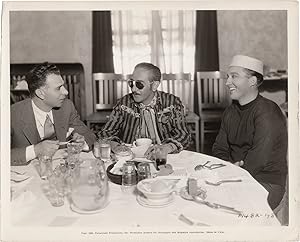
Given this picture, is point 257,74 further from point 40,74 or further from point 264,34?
point 40,74

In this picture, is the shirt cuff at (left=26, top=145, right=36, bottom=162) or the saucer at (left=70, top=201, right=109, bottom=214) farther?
the shirt cuff at (left=26, top=145, right=36, bottom=162)

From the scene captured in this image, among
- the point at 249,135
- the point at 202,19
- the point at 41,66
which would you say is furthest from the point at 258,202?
the point at 41,66

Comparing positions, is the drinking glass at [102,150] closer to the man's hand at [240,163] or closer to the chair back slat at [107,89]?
the chair back slat at [107,89]

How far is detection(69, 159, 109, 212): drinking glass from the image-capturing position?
3.13 ft

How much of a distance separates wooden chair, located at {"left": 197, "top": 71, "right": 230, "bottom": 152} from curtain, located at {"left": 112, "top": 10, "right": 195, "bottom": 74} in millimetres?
82

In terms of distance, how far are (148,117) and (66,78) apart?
0.94 ft

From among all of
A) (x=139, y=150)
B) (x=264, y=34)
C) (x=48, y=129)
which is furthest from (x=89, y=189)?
(x=264, y=34)

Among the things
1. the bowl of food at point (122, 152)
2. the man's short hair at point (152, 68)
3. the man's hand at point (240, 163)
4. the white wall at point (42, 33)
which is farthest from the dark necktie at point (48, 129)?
the man's hand at point (240, 163)

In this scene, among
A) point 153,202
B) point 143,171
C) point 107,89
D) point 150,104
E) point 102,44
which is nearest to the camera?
point 153,202

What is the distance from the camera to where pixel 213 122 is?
4.17 ft

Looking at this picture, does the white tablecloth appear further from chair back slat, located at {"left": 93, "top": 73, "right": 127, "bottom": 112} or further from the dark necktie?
chair back slat, located at {"left": 93, "top": 73, "right": 127, "bottom": 112}

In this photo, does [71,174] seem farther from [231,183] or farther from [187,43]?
[187,43]

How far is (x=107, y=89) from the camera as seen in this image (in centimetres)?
141

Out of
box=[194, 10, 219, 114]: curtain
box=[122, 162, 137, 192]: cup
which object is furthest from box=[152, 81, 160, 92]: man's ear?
box=[122, 162, 137, 192]: cup
